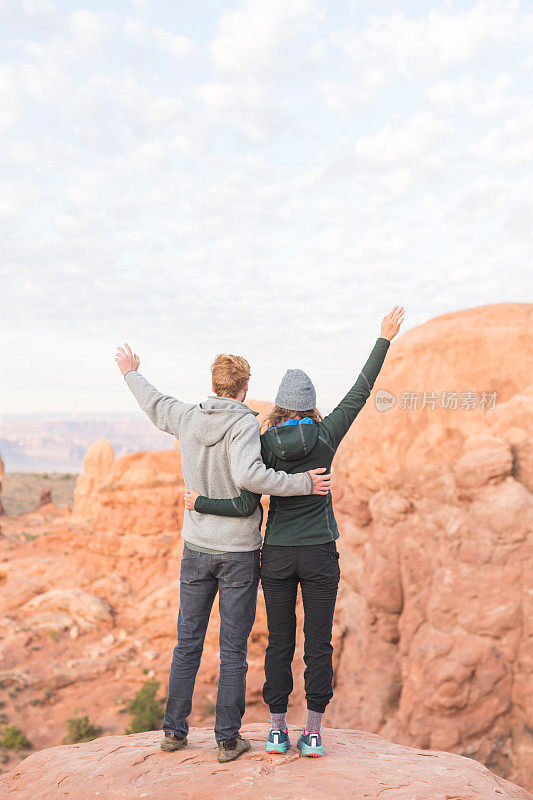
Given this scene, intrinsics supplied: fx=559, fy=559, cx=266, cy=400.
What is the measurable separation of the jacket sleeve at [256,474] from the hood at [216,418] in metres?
0.12

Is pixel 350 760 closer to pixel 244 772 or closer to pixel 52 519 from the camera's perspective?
pixel 244 772

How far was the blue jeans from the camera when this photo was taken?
3.36m

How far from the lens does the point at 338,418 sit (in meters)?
3.39

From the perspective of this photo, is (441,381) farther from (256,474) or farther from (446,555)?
(256,474)

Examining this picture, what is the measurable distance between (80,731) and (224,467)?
10.0 m

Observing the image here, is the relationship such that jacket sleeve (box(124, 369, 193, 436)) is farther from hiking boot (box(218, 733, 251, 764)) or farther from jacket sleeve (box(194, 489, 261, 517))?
hiking boot (box(218, 733, 251, 764))

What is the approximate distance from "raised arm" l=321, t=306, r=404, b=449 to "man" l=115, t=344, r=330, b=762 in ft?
0.92

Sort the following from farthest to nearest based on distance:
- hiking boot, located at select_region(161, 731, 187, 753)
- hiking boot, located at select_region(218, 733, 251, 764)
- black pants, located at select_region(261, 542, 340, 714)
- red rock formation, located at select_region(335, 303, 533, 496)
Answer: red rock formation, located at select_region(335, 303, 533, 496), hiking boot, located at select_region(161, 731, 187, 753), hiking boot, located at select_region(218, 733, 251, 764), black pants, located at select_region(261, 542, 340, 714)

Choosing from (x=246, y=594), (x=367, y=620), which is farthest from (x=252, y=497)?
(x=367, y=620)

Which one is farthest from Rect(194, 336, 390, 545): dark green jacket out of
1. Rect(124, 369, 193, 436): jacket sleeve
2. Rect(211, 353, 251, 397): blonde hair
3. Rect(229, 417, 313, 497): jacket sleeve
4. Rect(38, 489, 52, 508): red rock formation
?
Rect(38, 489, 52, 508): red rock formation

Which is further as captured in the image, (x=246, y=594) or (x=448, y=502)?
(x=448, y=502)

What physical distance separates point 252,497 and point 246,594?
0.60 meters

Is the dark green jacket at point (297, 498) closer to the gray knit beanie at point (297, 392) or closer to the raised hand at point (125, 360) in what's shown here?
the gray knit beanie at point (297, 392)

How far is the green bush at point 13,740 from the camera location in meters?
10.7
